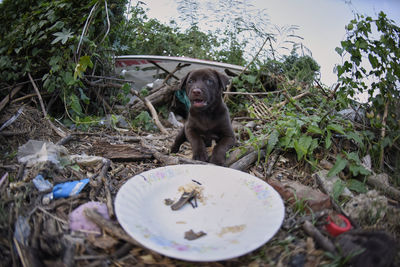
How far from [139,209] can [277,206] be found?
2.72ft

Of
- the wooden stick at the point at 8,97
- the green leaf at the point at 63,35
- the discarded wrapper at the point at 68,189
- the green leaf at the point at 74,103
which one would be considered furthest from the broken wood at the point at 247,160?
the wooden stick at the point at 8,97

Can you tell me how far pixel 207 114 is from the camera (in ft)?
10.4

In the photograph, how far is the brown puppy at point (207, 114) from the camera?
9.59 ft

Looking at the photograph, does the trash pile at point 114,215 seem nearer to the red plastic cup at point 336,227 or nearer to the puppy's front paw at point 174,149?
the red plastic cup at point 336,227

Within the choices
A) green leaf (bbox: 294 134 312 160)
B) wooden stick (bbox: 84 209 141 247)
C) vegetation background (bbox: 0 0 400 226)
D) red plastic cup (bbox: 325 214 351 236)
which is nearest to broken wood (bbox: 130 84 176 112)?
vegetation background (bbox: 0 0 400 226)

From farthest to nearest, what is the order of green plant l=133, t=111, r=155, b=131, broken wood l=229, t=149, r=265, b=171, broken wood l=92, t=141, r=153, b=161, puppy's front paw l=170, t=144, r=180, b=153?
green plant l=133, t=111, r=155, b=131 < puppy's front paw l=170, t=144, r=180, b=153 < broken wood l=92, t=141, r=153, b=161 < broken wood l=229, t=149, r=265, b=171

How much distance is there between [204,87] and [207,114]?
1.18ft

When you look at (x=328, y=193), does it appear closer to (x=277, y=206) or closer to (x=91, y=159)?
(x=277, y=206)

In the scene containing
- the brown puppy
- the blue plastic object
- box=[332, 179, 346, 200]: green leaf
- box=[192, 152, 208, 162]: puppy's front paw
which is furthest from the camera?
the brown puppy

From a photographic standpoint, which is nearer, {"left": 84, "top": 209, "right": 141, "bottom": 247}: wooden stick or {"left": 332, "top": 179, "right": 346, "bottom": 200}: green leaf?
{"left": 84, "top": 209, "right": 141, "bottom": 247}: wooden stick

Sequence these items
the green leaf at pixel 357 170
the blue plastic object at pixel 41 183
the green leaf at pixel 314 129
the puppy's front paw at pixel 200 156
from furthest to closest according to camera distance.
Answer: the puppy's front paw at pixel 200 156, the green leaf at pixel 314 129, the green leaf at pixel 357 170, the blue plastic object at pixel 41 183

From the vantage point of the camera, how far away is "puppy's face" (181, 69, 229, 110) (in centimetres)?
288

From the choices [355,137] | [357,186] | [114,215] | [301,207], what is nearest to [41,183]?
[114,215]

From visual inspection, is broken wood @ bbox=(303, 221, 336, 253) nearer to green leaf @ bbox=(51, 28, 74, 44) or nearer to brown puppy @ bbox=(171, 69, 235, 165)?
brown puppy @ bbox=(171, 69, 235, 165)
